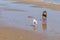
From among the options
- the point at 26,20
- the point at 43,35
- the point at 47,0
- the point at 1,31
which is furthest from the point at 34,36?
the point at 47,0

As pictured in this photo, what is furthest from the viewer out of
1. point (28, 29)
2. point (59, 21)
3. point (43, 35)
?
point (59, 21)

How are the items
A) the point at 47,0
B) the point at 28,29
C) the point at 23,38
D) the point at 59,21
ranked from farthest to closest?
the point at 47,0, the point at 59,21, the point at 28,29, the point at 23,38

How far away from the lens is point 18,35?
27.3 feet

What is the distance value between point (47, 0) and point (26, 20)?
34.1 feet

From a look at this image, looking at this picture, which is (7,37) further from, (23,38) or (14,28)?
(14,28)

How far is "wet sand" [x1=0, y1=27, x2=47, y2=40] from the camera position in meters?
7.97

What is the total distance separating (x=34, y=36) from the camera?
8.37 meters

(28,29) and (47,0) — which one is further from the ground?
(47,0)

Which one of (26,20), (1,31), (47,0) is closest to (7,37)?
(1,31)

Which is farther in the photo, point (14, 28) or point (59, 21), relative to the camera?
point (59, 21)

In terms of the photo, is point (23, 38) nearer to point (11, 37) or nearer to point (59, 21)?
Answer: point (11, 37)

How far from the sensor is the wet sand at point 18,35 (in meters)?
7.97

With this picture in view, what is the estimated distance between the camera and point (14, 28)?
9.60m

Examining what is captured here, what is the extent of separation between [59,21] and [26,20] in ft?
5.74
